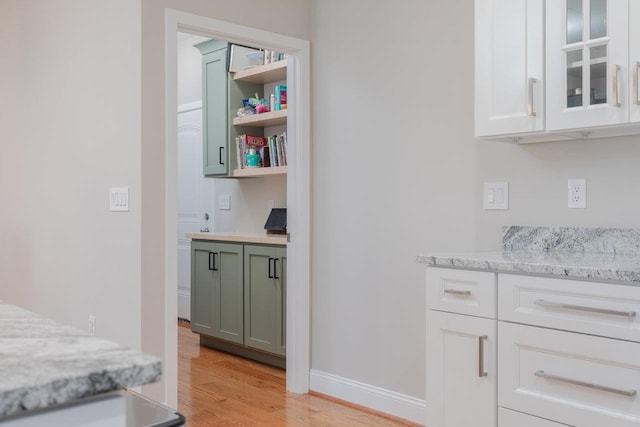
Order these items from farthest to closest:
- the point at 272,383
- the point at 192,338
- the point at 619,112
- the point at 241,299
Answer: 1. the point at 192,338
2. the point at 241,299
3. the point at 272,383
4. the point at 619,112

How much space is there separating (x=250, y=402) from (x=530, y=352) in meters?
1.85

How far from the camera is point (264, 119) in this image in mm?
4320

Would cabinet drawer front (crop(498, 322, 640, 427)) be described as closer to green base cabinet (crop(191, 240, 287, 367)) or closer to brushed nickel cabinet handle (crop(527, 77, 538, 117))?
brushed nickel cabinet handle (crop(527, 77, 538, 117))

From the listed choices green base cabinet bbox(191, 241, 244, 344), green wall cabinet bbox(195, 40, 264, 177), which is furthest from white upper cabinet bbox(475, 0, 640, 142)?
green wall cabinet bbox(195, 40, 264, 177)

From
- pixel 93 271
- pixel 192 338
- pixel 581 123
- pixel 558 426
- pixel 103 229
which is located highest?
pixel 581 123

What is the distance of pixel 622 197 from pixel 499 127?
0.53 meters

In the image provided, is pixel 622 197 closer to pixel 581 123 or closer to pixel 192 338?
pixel 581 123

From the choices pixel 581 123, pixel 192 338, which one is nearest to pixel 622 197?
pixel 581 123

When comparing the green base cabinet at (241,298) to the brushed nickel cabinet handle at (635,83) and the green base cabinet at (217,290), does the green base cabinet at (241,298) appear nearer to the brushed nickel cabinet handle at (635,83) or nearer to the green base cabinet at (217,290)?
the green base cabinet at (217,290)

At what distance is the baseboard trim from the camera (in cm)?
302

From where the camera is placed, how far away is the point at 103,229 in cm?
327

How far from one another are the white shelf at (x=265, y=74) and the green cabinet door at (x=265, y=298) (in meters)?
1.23

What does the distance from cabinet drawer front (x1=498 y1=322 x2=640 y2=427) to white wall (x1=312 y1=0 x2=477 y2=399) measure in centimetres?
88

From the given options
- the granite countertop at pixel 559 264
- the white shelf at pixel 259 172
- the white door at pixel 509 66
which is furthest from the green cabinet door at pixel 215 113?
the granite countertop at pixel 559 264
